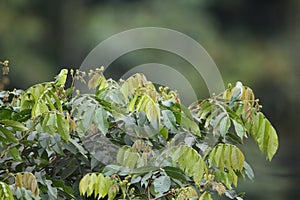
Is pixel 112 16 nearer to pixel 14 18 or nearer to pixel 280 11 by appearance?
pixel 14 18

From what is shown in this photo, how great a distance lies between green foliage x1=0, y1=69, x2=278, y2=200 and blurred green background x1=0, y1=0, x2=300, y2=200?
1.25 metres

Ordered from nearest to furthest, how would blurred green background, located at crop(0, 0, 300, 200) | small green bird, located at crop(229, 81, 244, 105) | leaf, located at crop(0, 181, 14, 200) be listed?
leaf, located at crop(0, 181, 14, 200), small green bird, located at crop(229, 81, 244, 105), blurred green background, located at crop(0, 0, 300, 200)

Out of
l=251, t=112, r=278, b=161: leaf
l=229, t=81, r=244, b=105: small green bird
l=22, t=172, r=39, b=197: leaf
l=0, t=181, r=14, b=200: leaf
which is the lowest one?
l=0, t=181, r=14, b=200: leaf

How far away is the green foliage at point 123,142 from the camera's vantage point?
0.95 m

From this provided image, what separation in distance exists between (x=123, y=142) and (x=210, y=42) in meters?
1.39

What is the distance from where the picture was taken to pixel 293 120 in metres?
2.53

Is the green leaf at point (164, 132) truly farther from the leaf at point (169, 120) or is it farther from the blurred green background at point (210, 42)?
the blurred green background at point (210, 42)

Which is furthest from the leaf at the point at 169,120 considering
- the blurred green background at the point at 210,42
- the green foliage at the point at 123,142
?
the blurred green background at the point at 210,42

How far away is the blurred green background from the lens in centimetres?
237

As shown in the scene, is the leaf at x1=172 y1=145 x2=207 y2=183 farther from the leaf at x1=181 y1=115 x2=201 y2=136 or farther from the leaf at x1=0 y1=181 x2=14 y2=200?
the leaf at x1=0 y1=181 x2=14 y2=200

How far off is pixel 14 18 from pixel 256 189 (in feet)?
3.97

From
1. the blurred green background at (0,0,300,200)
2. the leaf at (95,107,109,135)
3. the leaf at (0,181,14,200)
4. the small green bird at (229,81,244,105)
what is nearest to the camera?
the leaf at (0,181,14,200)

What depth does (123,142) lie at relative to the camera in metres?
1.05

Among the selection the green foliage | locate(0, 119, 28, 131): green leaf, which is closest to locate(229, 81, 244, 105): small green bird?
the green foliage
